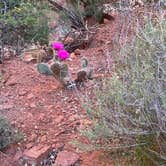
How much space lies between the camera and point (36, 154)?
3.00 meters

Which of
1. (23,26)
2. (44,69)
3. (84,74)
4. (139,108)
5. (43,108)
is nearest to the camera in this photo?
(139,108)

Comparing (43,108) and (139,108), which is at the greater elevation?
(139,108)

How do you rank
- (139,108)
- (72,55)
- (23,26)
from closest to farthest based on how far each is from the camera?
(139,108)
(72,55)
(23,26)

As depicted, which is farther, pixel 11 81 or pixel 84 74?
pixel 11 81

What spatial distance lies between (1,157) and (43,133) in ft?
1.08

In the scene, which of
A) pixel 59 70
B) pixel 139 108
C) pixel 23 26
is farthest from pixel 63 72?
pixel 23 26

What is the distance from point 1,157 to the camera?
10.0ft

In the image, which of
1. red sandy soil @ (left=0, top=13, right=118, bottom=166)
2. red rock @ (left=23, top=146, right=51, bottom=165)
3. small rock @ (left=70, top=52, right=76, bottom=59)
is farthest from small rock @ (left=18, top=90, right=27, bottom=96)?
small rock @ (left=70, top=52, right=76, bottom=59)

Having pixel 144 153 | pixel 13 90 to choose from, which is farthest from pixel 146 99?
pixel 13 90

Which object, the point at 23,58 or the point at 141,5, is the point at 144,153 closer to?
the point at 23,58

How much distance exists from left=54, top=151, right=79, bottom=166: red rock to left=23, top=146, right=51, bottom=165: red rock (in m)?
0.11

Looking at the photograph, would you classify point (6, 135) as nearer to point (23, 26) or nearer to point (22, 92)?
point (22, 92)

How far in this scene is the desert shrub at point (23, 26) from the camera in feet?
16.0

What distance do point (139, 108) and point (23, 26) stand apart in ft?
9.30
